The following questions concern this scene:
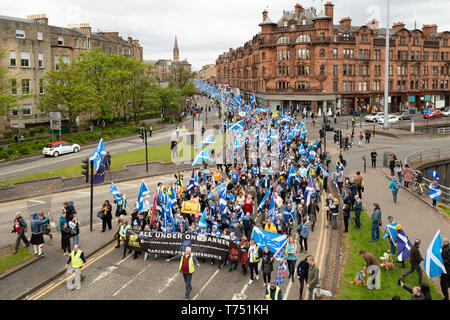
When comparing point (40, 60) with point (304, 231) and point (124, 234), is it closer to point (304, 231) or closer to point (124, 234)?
point (124, 234)

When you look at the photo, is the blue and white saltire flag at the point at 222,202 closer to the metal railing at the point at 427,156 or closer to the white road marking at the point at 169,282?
the white road marking at the point at 169,282

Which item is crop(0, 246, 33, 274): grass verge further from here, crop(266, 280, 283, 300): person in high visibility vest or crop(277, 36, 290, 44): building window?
crop(277, 36, 290, 44): building window

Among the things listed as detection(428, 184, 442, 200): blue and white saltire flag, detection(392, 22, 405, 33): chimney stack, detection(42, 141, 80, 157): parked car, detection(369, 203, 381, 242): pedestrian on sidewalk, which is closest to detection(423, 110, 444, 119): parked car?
detection(392, 22, 405, 33): chimney stack

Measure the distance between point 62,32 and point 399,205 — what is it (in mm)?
59131

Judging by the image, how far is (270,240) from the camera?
520 inches

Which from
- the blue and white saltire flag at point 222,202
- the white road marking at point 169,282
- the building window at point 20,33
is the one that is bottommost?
the white road marking at point 169,282

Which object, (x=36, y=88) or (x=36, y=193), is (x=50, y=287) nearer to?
(x=36, y=193)

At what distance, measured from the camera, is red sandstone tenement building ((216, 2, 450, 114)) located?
2879 inches

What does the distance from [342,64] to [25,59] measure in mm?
54171

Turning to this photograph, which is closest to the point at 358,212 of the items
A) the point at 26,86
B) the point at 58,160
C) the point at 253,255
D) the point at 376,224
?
the point at 376,224

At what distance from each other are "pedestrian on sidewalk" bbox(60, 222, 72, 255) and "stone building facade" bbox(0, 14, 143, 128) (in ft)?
118

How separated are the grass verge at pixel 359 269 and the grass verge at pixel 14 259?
12.2 m

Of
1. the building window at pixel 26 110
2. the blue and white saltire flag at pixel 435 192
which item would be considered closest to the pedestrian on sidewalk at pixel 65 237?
the blue and white saltire flag at pixel 435 192

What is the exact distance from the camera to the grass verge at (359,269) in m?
12.2
